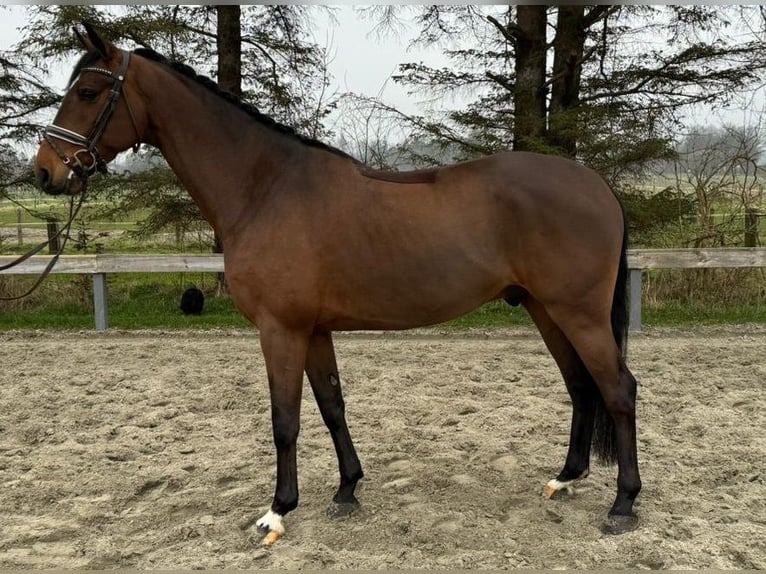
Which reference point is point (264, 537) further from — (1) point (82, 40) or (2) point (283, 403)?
(1) point (82, 40)

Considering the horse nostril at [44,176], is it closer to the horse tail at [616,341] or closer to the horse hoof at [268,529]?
the horse hoof at [268,529]

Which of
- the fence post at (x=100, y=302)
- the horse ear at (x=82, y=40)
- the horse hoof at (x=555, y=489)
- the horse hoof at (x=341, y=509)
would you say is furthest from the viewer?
the fence post at (x=100, y=302)

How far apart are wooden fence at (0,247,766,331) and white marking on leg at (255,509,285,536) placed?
4.72 m

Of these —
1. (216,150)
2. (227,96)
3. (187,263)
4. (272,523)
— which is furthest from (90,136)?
(187,263)

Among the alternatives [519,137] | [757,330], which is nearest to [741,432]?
[757,330]

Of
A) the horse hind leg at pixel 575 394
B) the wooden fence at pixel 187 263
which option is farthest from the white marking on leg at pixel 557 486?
the wooden fence at pixel 187 263

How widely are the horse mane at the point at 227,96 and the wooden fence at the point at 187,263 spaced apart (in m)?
4.36

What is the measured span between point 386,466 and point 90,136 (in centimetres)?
235

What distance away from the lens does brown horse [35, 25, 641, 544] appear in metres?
2.59

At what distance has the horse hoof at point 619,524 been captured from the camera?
8.47ft

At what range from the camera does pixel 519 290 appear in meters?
2.85

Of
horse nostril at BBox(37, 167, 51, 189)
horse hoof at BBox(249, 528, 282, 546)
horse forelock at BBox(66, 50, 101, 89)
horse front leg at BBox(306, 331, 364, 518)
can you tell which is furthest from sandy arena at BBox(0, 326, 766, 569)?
horse forelock at BBox(66, 50, 101, 89)

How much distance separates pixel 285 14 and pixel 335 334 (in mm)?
5225

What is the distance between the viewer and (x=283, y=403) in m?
2.69
